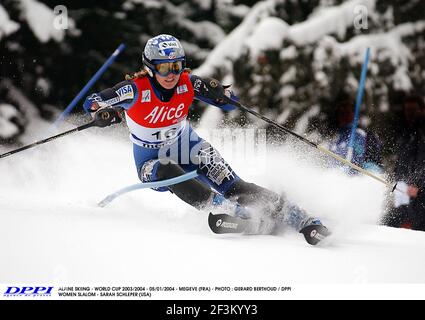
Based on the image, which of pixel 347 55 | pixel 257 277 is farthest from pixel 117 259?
pixel 347 55

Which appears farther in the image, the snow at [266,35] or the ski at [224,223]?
the snow at [266,35]

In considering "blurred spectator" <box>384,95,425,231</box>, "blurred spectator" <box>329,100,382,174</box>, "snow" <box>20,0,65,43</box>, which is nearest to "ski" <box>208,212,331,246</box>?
"blurred spectator" <box>384,95,425,231</box>

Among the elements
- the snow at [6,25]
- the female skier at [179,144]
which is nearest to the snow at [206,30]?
the snow at [6,25]

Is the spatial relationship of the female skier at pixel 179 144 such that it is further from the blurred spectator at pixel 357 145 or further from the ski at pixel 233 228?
the blurred spectator at pixel 357 145

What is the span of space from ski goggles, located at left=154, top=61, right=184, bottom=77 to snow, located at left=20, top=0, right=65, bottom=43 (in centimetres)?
296

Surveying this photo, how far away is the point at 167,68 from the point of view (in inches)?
147

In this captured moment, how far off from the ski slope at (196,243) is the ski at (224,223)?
5 cm

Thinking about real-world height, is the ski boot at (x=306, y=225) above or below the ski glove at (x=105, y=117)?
below

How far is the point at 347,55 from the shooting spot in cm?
719

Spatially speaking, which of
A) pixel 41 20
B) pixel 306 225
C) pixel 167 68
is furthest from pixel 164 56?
pixel 41 20

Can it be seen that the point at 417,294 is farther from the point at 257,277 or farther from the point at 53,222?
the point at 53,222

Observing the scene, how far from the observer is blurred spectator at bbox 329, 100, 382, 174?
5.16 m

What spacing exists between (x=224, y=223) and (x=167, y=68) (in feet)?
3.64

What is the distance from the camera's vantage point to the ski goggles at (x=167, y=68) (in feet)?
12.2
